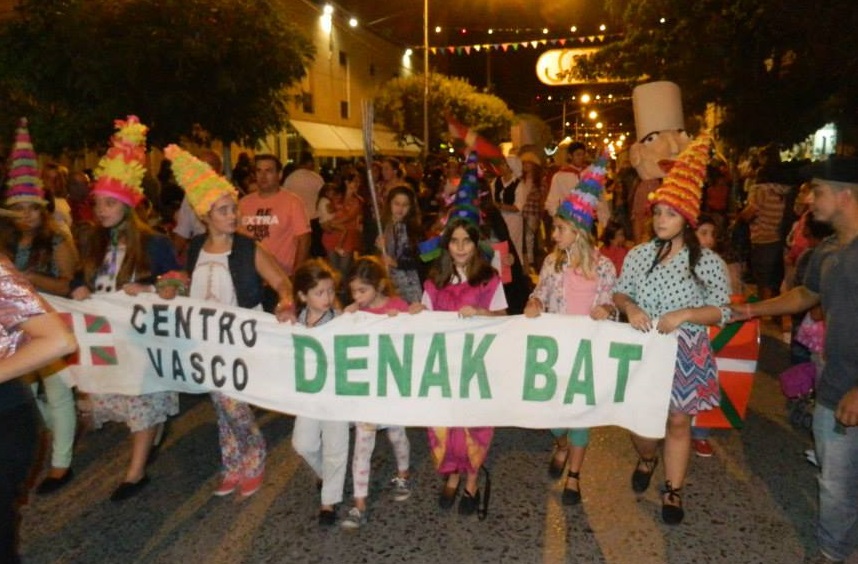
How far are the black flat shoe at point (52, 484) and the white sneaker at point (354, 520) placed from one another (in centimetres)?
191

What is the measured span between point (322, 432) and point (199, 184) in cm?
161

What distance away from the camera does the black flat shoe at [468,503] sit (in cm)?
456

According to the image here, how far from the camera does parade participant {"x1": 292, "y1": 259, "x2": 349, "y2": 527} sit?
4.42 metres

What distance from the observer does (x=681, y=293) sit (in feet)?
13.8

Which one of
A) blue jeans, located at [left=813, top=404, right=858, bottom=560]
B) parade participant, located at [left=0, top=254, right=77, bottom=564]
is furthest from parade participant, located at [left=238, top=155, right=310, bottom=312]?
blue jeans, located at [left=813, top=404, right=858, bottom=560]

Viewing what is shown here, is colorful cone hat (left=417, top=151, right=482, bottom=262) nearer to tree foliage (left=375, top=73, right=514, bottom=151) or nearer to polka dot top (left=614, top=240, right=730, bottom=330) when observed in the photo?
polka dot top (left=614, top=240, right=730, bottom=330)

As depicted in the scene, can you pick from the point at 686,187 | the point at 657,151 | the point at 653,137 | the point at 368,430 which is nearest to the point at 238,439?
the point at 368,430

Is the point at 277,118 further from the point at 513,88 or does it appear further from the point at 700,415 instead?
→ the point at 513,88

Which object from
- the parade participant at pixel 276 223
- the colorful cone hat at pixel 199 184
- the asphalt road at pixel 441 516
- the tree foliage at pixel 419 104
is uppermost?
the tree foliage at pixel 419 104

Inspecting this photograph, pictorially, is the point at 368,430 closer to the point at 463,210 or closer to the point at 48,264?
the point at 463,210

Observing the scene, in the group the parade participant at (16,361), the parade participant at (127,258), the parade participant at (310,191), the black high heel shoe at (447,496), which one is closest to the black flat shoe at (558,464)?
the black high heel shoe at (447,496)

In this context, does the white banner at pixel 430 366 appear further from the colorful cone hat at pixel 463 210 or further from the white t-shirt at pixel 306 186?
the white t-shirt at pixel 306 186

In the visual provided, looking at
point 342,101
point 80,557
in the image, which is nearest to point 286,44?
point 80,557

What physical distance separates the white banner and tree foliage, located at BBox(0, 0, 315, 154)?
23.7ft
